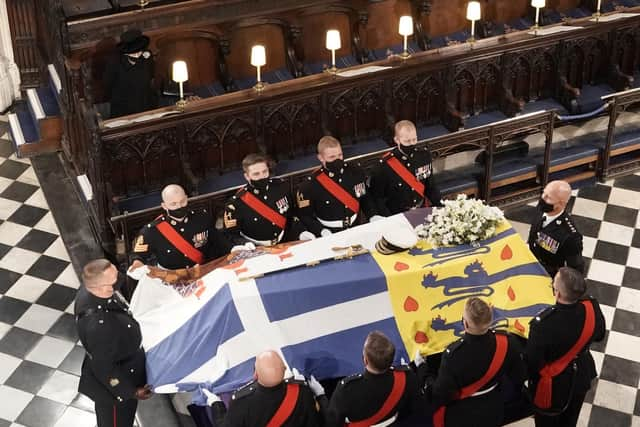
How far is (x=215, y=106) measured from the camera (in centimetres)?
795

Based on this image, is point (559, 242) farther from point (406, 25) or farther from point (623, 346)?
point (406, 25)

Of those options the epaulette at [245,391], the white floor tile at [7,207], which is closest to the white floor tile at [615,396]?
the epaulette at [245,391]

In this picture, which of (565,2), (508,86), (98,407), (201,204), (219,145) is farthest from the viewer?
(565,2)

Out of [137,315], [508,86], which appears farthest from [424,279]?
[508,86]

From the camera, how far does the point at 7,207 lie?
8812mm

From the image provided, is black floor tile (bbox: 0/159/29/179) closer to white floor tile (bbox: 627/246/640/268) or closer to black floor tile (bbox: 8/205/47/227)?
black floor tile (bbox: 8/205/47/227)

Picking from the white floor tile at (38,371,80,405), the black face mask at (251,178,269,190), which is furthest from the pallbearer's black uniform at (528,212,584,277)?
the white floor tile at (38,371,80,405)

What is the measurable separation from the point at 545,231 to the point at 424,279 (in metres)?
1.05

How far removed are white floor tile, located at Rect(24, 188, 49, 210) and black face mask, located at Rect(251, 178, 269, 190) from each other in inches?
103

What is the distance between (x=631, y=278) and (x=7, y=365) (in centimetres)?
476

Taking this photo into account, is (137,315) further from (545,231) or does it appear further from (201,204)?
(545,231)

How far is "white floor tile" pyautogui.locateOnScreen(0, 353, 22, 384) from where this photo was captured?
704cm

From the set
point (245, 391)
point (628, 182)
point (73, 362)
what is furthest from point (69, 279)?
point (628, 182)

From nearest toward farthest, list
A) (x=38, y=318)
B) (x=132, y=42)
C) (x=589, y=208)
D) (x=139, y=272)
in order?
1. (x=139, y=272)
2. (x=38, y=318)
3. (x=132, y=42)
4. (x=589, y=208)
